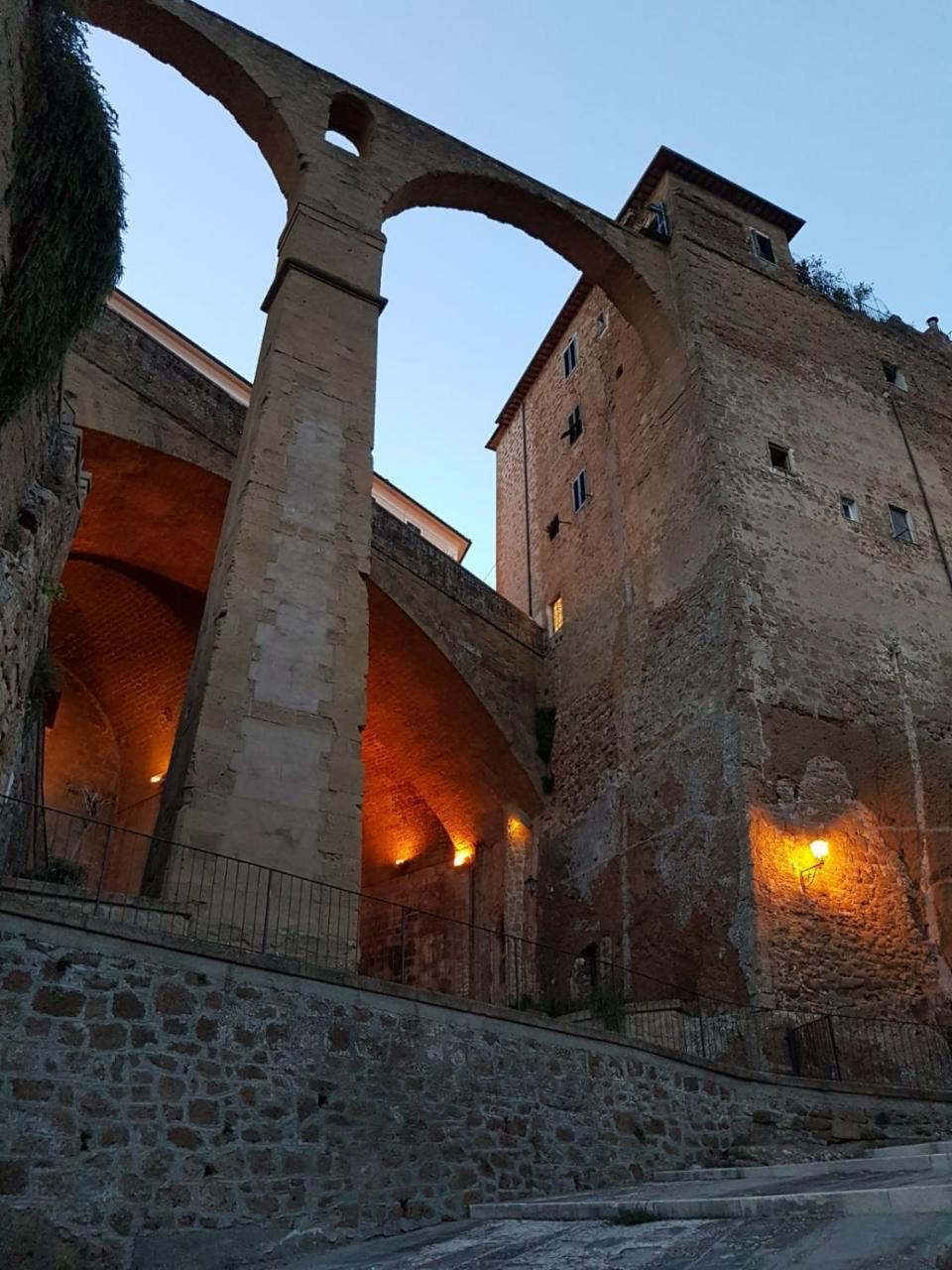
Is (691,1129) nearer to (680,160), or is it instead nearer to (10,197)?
(10,197)

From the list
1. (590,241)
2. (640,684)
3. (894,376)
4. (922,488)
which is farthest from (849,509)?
(590,241)

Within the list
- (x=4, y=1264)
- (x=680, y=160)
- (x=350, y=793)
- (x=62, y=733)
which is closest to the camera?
(x=4, y=1264)

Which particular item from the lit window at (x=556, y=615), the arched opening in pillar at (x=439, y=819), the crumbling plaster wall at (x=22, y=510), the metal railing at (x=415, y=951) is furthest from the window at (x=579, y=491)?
the crumbling plaster wall at (x=22, y=510)

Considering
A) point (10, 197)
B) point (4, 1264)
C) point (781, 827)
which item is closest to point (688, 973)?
point (781, 827)

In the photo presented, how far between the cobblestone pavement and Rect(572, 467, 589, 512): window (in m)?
13.5

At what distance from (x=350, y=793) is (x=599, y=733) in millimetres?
6597

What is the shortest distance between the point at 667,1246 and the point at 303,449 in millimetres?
8409

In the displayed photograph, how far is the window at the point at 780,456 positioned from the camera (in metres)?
15.0

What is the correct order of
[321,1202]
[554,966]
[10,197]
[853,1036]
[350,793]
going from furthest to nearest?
[554,966], [853,1036], [350,793], [10,197], [321,1202]

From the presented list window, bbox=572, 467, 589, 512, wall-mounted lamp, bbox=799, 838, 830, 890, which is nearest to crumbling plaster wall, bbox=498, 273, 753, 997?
window, bbox=572, 467, 589, 512

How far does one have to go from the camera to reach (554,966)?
1448cm

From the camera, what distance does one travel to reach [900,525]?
15703 mm

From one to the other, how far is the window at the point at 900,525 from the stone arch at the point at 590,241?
4.17 m

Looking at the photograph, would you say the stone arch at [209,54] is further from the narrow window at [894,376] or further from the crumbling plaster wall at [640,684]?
the narrow window at [894,376]
